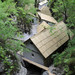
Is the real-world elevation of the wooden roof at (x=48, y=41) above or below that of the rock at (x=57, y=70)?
above

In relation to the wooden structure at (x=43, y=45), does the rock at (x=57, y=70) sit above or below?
below

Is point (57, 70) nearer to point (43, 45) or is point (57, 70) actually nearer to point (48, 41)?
point (43, 45)

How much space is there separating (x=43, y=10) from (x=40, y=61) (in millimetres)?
17758

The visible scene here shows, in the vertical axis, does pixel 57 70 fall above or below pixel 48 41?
below

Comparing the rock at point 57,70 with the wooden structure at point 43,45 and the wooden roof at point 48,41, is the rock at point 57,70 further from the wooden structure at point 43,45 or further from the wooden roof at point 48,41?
the wooden roof at point 48,41

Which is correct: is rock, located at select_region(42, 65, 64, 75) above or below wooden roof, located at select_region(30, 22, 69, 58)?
below

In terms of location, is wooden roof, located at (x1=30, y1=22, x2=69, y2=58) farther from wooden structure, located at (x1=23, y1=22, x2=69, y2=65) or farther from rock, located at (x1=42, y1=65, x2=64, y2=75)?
rock, located at (x1=42, y1=65, x2=64, y2=75)

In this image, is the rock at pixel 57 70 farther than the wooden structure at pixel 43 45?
No

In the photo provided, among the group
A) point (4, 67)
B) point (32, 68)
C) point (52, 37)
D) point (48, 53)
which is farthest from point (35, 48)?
point (4, 67)

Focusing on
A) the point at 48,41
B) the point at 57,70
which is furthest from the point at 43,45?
the point at 57,70

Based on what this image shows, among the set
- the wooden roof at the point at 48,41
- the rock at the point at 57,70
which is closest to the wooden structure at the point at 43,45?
the wooden roof at the point at 48,41

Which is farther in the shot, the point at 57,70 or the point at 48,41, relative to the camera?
the point at 48,41

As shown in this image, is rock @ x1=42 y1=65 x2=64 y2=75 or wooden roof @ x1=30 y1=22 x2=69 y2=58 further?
wooden roof @ x1=30 y1=22 x2=69 y2=58

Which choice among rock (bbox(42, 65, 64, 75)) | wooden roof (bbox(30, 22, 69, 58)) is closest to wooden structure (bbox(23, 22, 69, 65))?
wooden roof (bbox(30, 22, 69, 58))
